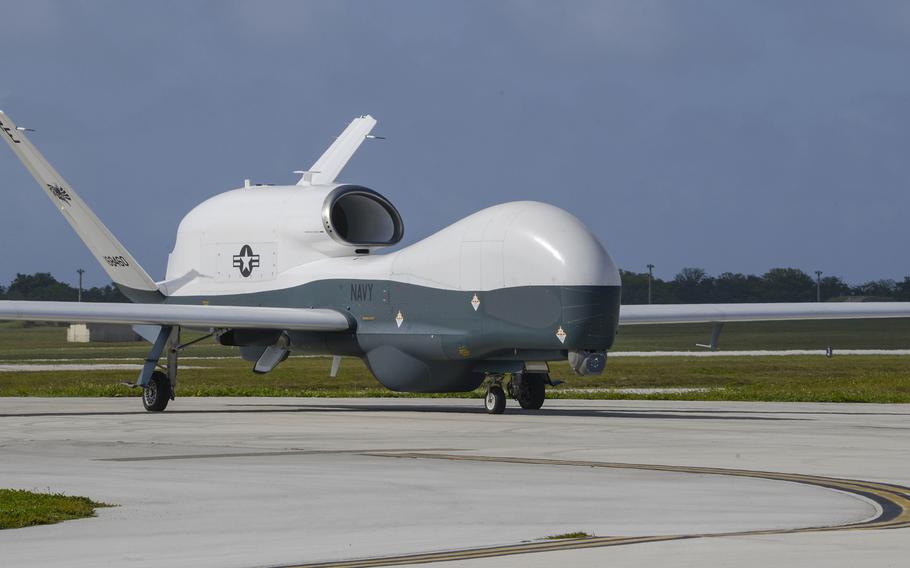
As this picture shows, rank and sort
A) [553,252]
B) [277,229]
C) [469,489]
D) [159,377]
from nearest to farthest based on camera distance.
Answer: [469,489]
[553,252]
[159,377]
[277,229]

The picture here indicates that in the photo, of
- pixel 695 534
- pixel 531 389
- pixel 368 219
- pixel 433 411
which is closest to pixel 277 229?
pixel 368 219

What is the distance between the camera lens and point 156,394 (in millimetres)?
34312

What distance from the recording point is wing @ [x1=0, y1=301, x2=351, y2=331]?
1234 inches

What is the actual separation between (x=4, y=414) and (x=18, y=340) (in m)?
105

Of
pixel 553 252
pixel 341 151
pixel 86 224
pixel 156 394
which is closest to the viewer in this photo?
pixel 553 252

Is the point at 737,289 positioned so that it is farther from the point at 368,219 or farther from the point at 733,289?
the point at 368,219

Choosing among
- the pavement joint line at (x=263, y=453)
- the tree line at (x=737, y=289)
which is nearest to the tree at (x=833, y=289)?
the tree line at (x=737, y=289)

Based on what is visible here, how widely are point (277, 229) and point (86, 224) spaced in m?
4.96

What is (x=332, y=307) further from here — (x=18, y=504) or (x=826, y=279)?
(x=826, y=279)

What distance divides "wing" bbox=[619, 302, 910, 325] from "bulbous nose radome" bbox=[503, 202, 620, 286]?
4.14 metres

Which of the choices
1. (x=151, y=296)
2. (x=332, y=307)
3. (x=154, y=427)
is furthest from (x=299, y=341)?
(x=154, y=427)

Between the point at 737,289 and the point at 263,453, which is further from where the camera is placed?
the point at 737,289

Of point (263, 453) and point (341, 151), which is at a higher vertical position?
point (341, 151)

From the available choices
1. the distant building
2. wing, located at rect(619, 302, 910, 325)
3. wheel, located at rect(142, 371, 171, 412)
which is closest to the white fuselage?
wheel, located at rect(142, 371, 171, 412)
